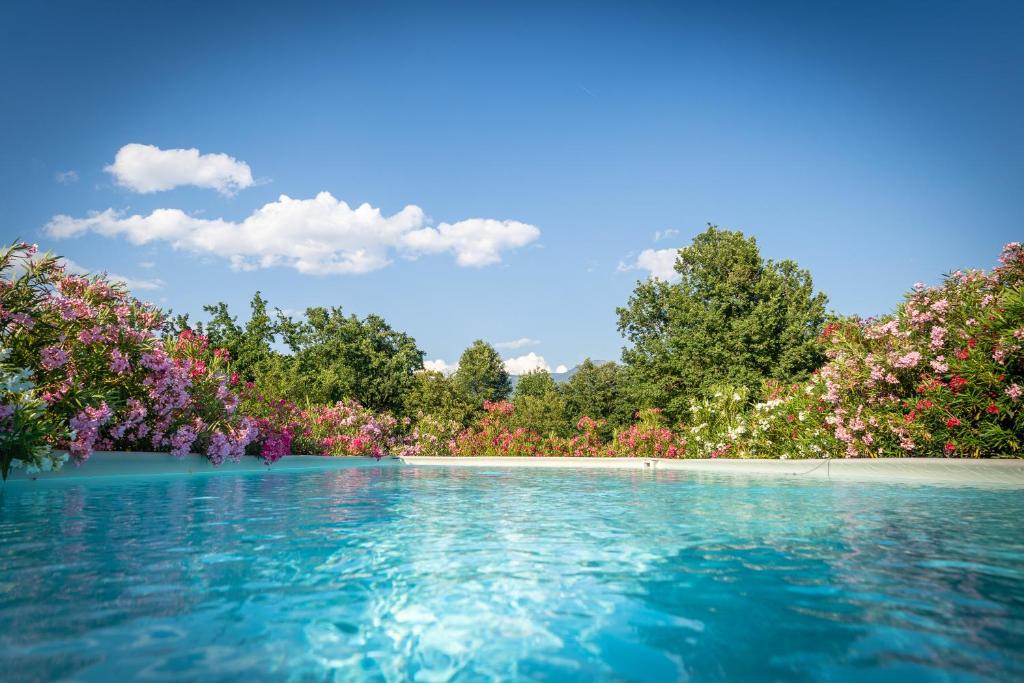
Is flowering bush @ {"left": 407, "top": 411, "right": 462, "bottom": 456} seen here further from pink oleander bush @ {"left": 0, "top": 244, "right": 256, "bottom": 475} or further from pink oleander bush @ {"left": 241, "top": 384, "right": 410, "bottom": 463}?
pink oleander bush @ {"left": 0, "top": 244, "right": 256, "bottom": 475}

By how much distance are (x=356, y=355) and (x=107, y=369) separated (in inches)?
997

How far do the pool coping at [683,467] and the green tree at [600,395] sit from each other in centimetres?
1436

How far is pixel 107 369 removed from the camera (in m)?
11.0

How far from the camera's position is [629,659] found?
239cm

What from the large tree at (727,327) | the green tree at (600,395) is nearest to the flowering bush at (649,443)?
the large tree at (727,327)

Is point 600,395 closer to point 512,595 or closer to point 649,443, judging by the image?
point 649,443

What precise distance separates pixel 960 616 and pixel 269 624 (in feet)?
11.0

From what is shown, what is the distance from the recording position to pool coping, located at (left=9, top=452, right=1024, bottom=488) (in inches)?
387

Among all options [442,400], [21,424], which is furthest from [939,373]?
[442,400]

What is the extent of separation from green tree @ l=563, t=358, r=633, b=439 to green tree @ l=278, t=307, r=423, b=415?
10854 mm

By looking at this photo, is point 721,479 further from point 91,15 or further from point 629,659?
point 91,15

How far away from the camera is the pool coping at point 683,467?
9828 mm

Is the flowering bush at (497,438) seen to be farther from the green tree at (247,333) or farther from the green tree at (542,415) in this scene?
the green tree at (247,333)

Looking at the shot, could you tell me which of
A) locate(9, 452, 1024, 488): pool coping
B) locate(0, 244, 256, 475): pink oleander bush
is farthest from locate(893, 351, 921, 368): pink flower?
locate(0, 244, 256, 475): pink oleander bush
